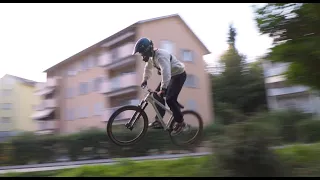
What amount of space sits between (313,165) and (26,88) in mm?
44047

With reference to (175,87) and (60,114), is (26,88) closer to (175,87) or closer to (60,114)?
(60,114)

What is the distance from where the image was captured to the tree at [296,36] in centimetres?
638

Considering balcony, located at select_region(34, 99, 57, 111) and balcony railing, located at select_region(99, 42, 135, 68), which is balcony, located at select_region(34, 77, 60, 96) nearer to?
balcony, located at select_region(34, 99, 57, 111)

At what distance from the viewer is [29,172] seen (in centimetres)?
619

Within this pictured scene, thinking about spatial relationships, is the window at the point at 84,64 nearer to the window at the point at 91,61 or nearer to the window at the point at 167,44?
the window at the point at 91,61

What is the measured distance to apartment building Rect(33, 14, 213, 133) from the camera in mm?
15586

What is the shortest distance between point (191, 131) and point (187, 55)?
9141 mm

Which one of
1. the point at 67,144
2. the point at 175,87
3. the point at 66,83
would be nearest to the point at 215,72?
the point at 66,83

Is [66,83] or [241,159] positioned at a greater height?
[66,83]

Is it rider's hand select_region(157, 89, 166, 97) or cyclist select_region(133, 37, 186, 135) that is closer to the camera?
cyclist select_region(133, 37, 186, 135)

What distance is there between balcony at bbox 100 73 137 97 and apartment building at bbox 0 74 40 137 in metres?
21.1

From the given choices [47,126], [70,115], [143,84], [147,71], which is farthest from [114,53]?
[47,126]

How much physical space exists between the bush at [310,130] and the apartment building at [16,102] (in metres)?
32.9

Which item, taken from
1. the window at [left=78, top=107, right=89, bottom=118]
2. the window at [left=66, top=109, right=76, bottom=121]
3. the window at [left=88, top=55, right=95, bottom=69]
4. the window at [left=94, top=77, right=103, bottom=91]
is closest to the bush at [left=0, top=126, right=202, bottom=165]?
the window at [left=88, top=55, right=95, bottom=69]
